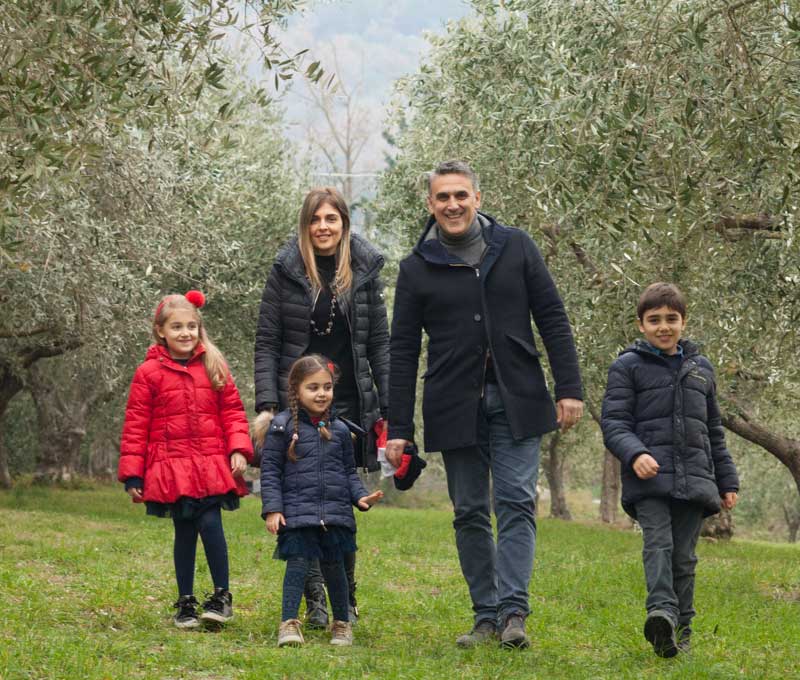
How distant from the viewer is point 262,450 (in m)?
7.43

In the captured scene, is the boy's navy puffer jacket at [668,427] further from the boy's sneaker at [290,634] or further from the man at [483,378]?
the boy's sneaker at [290,634]

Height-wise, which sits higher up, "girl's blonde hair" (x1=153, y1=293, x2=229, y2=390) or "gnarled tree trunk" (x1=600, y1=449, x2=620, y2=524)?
"girl's blonde hair" (x1=153, y1=293, x2=229, y2=390)

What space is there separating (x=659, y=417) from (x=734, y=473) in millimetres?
614

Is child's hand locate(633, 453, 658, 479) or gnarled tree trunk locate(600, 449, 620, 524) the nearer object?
child's hand locate(633, 453, 658, 479)

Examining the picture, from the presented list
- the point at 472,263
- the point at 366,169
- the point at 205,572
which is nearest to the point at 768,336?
the point at 205,572

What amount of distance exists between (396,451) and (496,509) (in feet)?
2.34

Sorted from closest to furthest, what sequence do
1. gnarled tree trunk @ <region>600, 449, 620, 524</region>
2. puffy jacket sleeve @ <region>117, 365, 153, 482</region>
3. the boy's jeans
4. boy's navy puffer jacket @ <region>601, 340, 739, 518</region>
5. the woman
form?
1. the boy's jeans
2. boy's navy puffer jacket @ <region>601, 340, 739, 518</region>
3. puffy jacket sleeve @ <region>117, 365, 153, 482</region>
4. the woman
5. gnarled tree trunk @ <region>600, 449, 620, 524</region>

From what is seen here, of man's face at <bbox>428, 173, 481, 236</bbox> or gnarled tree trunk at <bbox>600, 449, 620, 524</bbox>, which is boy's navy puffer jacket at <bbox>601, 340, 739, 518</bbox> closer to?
man's face at <bbox>428, 173, 481, 236</bbox>

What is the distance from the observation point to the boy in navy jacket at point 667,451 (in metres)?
6.86

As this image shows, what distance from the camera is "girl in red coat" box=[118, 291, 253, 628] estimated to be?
772 cm

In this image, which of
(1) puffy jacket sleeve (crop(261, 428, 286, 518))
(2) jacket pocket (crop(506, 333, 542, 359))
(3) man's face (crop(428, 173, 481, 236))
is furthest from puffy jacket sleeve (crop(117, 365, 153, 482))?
(2) jacket pocket (crop(506, 333, 542, 359))

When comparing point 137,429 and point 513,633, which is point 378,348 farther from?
point 513,633

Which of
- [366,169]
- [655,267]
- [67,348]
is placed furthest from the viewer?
[366,169]

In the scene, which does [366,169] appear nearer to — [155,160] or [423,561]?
[155,160]
